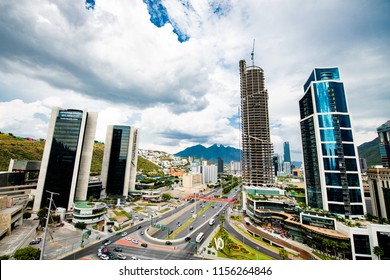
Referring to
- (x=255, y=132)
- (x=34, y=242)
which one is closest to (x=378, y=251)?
(x=34, y=242)

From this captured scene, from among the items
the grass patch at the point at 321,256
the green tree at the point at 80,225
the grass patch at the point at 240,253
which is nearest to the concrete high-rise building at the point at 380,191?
the grass patch at the point at 321,256

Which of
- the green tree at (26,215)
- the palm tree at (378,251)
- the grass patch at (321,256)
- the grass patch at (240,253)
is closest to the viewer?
the palm tree at (378,251)

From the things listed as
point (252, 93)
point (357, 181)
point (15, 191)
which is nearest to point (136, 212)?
point (15, 191)

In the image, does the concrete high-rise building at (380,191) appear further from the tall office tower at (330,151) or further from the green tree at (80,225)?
the green tree at (80,225)

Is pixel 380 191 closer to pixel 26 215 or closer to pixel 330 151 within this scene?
pixel 330 151

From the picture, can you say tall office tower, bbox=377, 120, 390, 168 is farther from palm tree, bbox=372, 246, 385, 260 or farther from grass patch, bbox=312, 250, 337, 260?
grass patch, bbox=312, 250, 337, 260

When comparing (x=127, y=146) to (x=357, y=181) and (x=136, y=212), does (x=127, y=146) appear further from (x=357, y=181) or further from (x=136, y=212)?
(x=357, y=181)
